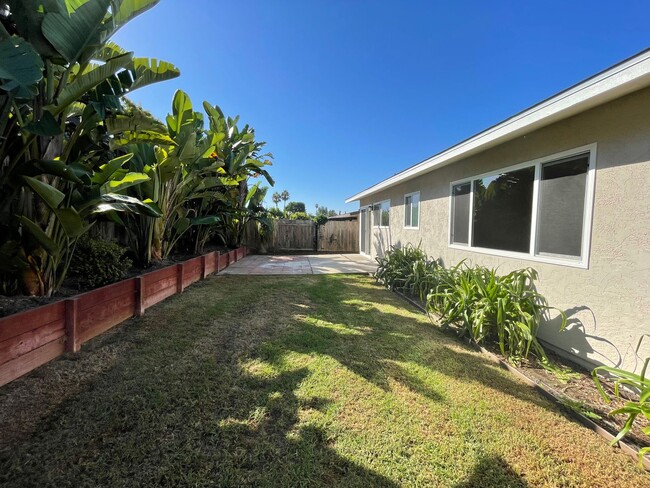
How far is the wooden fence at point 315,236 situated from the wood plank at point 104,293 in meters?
10.0

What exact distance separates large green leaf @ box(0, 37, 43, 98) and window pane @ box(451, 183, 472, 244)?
5894mm

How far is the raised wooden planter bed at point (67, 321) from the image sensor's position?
82.3 inches

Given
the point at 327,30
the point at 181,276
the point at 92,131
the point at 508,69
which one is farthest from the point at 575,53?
the point at 181,276

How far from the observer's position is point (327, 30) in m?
7.69

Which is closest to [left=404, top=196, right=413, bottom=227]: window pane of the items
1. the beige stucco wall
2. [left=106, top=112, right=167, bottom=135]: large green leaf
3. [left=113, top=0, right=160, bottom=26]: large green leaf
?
the beige stucco wall

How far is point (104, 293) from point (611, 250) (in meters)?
5.61

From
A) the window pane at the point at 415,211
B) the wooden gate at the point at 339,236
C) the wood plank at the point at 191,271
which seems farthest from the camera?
the wooden gate at the point at 339,236

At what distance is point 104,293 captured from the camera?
3143mm

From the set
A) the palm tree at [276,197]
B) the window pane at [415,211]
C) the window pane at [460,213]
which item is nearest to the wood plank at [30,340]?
the window pane at [460,213]

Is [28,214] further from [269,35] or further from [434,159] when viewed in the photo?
[269,35]

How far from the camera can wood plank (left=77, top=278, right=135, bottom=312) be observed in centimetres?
282

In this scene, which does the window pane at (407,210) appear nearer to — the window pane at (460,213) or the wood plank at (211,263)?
the window pane at (460,213)

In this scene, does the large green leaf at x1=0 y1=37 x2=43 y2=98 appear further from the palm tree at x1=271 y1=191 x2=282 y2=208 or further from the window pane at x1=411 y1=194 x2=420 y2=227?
the palm tree at x1=271 y1=191 x2=282 y2=208

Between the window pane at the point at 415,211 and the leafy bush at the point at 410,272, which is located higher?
the window pane at the point at 415,211
